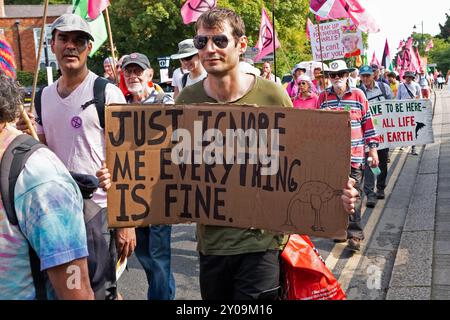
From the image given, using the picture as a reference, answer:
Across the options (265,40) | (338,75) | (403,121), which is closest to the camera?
(338,75)

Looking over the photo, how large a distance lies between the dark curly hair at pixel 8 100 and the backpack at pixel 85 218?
0.08 metres

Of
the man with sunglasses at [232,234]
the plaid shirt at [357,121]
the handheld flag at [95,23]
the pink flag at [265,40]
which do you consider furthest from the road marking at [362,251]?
the pink flag at [265,40]

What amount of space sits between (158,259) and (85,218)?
2187 mm

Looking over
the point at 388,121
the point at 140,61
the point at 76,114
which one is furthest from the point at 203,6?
the point at 76,114

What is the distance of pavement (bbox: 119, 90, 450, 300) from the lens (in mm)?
5207

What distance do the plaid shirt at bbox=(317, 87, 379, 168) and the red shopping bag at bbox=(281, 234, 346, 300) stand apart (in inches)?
138

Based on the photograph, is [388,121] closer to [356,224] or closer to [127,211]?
[356,224]

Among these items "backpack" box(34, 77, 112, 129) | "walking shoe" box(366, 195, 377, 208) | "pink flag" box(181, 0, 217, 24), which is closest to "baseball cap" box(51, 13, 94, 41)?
"backpack" box(34, 77, 112, 129)

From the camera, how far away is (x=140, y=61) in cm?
512

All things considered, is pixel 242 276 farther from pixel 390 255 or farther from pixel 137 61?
pixel 390 255

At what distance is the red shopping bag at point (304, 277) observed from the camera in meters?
3.22

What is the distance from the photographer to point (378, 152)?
965 centimetres

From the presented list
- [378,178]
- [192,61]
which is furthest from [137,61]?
[378,178]

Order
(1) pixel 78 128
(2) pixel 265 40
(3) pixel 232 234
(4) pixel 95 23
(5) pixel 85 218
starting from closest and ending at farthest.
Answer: (5) pixel 85 218 → (3) pixel 232 234 → (1) pixel 78 128 → (4) pixel 95 23 → (2) pixel 265 40
